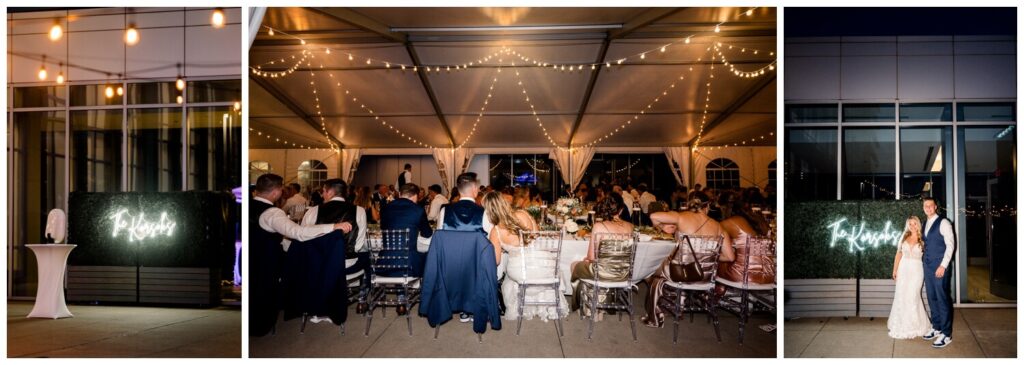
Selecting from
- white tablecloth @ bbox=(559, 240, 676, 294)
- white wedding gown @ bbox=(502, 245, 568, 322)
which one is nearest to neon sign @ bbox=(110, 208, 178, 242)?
white wedding gown @ bbox=(502, 245, 568, 322)

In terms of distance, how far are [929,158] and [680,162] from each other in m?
8.55

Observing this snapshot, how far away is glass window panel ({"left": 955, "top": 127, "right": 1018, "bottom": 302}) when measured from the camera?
18.1 feet

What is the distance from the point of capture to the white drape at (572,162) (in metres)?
14.5

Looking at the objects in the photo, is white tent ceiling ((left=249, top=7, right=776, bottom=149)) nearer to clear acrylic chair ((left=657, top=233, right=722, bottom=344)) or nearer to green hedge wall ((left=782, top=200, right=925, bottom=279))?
green hedge wall ((left=782, top=200, right=925, bottom=279))

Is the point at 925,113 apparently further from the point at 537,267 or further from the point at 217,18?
the point at 217,18

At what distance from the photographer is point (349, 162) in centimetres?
1464

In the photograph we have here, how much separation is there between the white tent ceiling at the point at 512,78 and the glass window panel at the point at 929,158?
1.78 metres

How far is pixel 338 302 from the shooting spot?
4406 millimetres

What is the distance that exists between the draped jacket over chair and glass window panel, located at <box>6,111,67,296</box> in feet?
15.3

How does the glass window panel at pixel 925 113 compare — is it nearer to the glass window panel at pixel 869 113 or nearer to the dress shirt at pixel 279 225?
the glass window panel at pixel 869 113

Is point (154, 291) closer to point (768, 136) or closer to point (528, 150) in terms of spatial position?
point (528, 150)

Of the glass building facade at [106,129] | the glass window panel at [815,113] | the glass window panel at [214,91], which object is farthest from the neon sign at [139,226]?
the glass window panel at [815,113]

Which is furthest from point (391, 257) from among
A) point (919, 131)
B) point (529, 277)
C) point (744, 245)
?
point (919, 131)

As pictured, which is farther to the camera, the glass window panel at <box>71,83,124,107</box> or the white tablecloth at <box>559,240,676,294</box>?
the glass window panel at <box>71,83,124,107</box>
